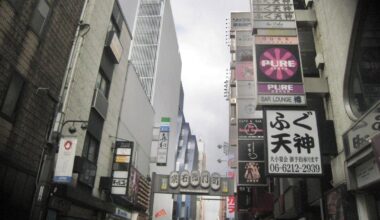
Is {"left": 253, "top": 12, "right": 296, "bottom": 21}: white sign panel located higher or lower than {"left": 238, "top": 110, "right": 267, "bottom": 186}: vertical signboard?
higher

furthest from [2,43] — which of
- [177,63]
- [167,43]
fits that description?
[177,63]

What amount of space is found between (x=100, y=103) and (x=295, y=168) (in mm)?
14845

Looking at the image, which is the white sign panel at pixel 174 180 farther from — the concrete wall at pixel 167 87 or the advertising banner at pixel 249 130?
the concrete wall at pixel 167 87

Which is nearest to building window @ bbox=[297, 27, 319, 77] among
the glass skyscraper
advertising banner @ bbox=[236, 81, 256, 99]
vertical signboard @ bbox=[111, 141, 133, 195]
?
vertical signboard @ bbox=[111, 141, 133, 195]

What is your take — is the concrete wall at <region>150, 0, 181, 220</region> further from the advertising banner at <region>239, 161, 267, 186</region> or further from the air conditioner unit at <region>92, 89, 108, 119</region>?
the advertising banner at <region>239, 161, 267, 186</region>

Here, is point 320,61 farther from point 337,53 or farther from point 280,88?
point 280,88

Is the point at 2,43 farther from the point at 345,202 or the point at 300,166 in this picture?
the point at 345,202

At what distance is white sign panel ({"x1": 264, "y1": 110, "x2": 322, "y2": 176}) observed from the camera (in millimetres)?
10680

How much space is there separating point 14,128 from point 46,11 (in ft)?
17.3

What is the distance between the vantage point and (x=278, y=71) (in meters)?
12.9

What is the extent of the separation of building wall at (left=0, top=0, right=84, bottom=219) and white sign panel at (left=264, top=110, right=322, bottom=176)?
29.1 feet

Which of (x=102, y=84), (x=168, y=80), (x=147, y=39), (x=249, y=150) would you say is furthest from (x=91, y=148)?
(x=168, y=80)

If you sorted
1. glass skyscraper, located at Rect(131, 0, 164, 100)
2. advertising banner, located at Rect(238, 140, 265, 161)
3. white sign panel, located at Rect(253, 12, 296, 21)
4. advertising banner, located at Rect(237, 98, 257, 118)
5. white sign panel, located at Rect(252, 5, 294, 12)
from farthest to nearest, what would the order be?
glass skyscraper, located at Rect(131, 0, 164, 100) → advertising banner, located at Rect(237, 98, 257, 118) → advertising banner, located at Rect(238, 140, 265, 161) → white sign panel, located at Rect(252, 5, 294, 12) → white sign panel, located at Rect(253, 12, 296, 21)

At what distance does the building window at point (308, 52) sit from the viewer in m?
15.3
